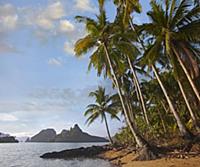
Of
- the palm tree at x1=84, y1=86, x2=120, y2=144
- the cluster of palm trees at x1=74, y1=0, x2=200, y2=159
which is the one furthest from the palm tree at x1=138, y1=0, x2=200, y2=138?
the palm tree at x1=84, y1=86, x2=120, y2=144

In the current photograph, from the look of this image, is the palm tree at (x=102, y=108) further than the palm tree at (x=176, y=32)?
Yes

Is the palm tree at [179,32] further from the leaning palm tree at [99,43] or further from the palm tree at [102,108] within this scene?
the palm tree at [102,108]

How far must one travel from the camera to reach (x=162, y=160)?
17359mm

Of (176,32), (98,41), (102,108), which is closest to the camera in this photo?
(176,32)

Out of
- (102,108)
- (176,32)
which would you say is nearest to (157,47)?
(176,32)

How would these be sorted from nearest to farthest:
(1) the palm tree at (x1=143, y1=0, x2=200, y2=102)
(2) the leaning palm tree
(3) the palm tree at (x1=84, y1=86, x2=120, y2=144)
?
(1) the palm tree at (x1=143, y1=0, x2=200, y2=102) → (2) the leaning palm tree → (3) the palm tree at (x1=84, y1=86, x2=120, y2=144)

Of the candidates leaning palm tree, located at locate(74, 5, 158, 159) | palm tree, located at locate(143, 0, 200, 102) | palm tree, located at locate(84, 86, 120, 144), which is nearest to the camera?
palm tree, located at locate(143, 0, 200, 102)

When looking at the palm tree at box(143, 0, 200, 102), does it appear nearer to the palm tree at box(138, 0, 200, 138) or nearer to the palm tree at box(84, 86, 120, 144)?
the palm tree at box(138, 0, 200, 138)

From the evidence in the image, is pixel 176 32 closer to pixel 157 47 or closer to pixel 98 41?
pixel 157 47

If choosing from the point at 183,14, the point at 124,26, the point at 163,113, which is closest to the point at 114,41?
the point at 124,26

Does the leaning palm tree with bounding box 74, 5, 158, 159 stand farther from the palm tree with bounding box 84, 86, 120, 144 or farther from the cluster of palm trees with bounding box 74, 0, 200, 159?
the palm tree with bounding box 84, 86, 120, 144

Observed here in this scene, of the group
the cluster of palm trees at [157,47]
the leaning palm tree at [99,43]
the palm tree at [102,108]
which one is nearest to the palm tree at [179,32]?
the cluster of palm trees at [157,47]

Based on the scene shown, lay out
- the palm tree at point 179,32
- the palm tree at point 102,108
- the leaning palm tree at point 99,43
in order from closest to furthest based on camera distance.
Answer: the palm tree at point 179,32 < the leaning palm tree at point 99,43 < the palm tree at point 102,108

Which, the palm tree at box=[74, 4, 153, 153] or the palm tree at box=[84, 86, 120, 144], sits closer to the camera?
the palm tree at box=[74, 4, 153, 153]
